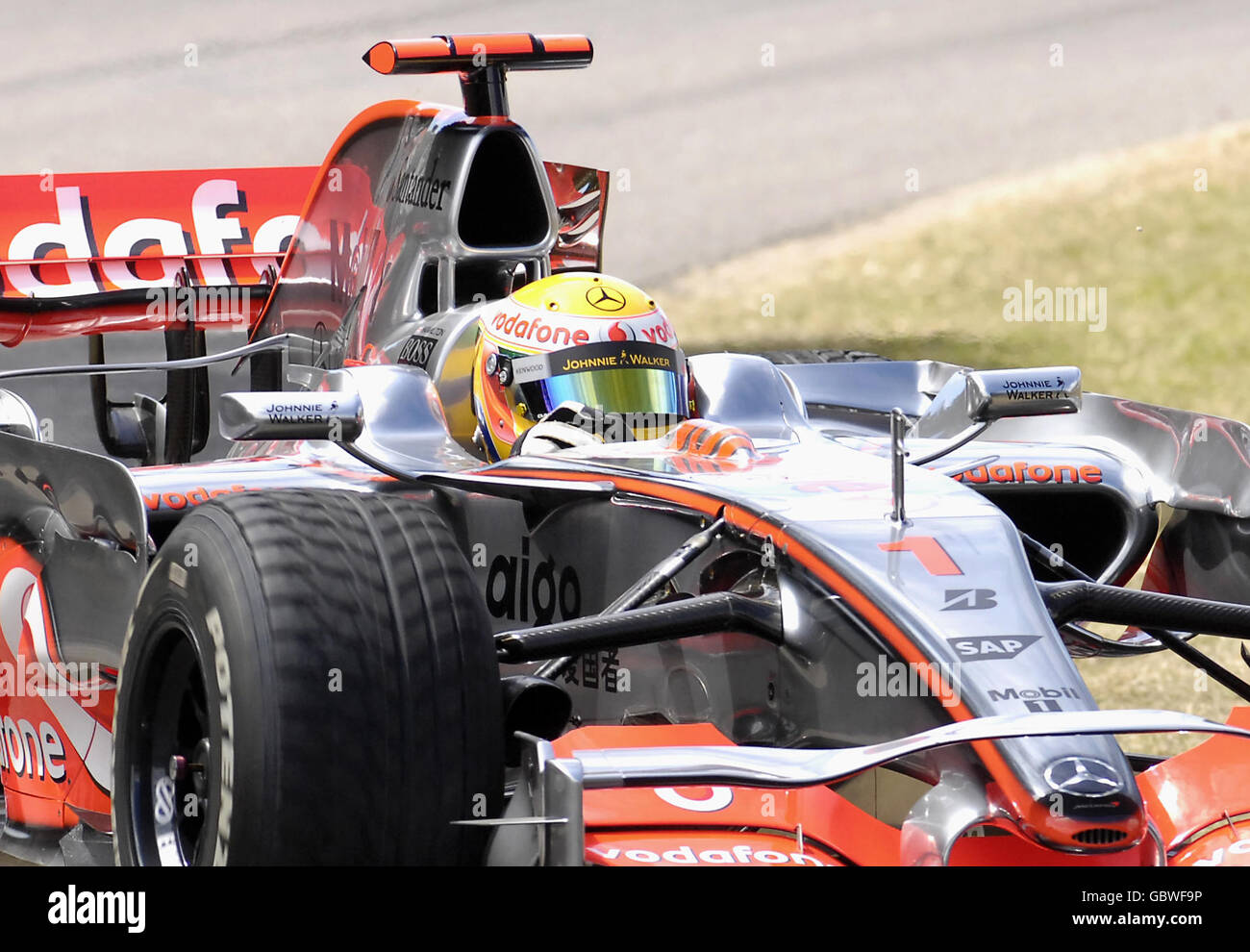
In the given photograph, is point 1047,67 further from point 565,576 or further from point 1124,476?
point 565,576

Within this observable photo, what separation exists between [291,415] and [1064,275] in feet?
38.1

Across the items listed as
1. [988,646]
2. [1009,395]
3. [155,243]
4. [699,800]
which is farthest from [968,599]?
[155,243]

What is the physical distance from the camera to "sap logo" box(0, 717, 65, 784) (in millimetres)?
4520

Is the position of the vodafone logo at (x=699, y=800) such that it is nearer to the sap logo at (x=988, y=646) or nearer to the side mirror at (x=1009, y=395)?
the sap logo at (x=988, y=646)

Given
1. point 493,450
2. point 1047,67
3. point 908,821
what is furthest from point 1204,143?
point 908,821

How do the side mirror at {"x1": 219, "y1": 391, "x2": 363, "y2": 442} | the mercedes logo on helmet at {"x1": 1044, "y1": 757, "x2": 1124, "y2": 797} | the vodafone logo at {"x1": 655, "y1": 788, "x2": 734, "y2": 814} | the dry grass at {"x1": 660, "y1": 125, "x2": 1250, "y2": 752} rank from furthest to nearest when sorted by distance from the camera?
the dry grass at {"x1": 660, "y1": 125, "x2": 1250, "y2": 752}
the side mirror at {"x1": 219, "y1": 391, "x2": 363, "y2": 442}
the vodafone logo at {"x1": 655, "y1": 788, "x2": 734, "y2": 814}
the mercedes logo on helmet at {"x1": 1044, "y1": 757, "x2": 1124, "y2": 797}

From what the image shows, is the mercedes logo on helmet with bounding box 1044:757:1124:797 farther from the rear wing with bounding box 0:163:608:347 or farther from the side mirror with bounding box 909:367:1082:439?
the rear wing with bounding box 0:163:608:347

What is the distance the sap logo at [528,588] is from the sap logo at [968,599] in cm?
94

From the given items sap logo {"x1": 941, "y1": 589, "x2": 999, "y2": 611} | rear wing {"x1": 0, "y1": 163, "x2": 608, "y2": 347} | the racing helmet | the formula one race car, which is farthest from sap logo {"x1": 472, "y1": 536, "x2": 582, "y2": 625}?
rear wing {"x1": 0, "y1": 163, "x2": 608, "y2": 347}

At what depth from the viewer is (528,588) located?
4188mm

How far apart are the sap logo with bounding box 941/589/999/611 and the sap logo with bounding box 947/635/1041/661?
0.27 feet

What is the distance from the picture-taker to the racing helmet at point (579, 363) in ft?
14.5

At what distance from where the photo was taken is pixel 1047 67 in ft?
59.1

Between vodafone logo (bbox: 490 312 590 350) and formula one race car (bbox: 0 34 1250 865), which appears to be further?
vodafone logo (bbox: 490 312 590 350)
